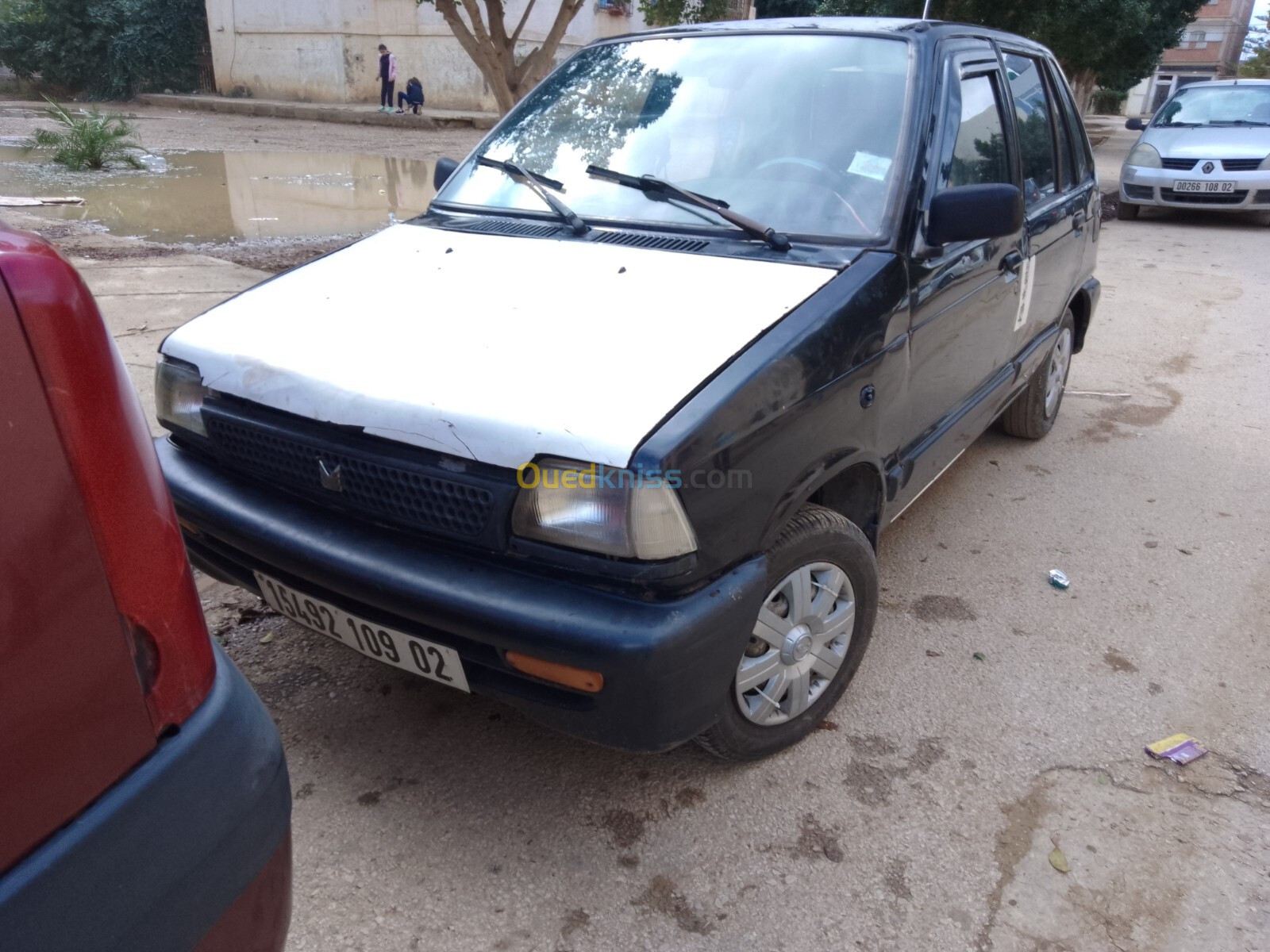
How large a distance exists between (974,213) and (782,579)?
3.84 feet

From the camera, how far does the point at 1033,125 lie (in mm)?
3816

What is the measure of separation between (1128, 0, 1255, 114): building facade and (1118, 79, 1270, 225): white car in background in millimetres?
50586

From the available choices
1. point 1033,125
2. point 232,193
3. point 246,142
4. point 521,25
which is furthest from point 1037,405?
point 246,142

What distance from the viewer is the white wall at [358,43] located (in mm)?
24016

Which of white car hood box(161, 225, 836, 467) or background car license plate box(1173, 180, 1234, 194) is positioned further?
background car license plate box(1173, 180, 1234, 194)

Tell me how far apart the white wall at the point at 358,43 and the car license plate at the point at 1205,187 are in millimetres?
16310

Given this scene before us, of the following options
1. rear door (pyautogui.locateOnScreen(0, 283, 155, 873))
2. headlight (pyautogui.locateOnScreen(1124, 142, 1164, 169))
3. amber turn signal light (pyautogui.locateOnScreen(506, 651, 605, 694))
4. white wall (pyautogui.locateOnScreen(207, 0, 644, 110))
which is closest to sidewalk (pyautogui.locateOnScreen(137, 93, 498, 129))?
white wall (pyautogui.locateOnScreen(207, 0, 644, 110))

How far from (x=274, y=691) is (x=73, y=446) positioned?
182cm

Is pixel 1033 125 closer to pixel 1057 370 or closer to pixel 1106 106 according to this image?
pixel 1057 370

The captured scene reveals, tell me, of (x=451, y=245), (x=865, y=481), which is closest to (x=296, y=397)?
(x=451, y=245)

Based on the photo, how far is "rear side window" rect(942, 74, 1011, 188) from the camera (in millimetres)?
2982

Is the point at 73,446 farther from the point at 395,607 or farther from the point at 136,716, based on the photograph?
the point at 395,607

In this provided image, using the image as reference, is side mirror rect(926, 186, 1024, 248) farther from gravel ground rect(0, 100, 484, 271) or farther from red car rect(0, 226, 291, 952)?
gravel ground rect(0, 100, 484, 271)

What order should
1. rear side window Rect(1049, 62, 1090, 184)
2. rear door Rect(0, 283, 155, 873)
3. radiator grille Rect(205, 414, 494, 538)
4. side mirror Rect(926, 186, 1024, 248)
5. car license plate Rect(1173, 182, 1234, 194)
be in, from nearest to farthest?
rear door Rect(0, 283, 155, 873)
radiator grille Rect(205, 414, 494, 538)
side mirror Rect(926, 186, 1024, 248)
rear side window Rect(1049, 62, 1090, 184)
car license plate Rect(1173, 182, 1234, 194)
